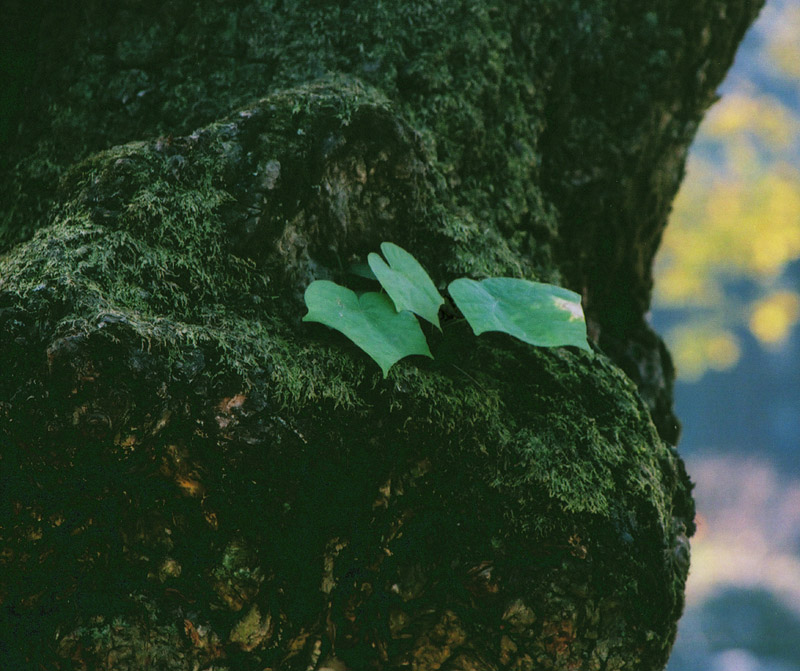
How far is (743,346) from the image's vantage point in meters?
9.23

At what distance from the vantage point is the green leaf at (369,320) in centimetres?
110

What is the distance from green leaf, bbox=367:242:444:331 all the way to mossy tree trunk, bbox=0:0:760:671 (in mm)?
115

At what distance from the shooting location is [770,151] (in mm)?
7047

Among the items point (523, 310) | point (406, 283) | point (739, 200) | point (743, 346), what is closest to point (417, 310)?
point (406, 283)

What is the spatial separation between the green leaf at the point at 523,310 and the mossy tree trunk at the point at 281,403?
143 mm

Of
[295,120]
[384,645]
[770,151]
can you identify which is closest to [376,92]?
[295,120]

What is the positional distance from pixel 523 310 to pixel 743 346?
928 cm

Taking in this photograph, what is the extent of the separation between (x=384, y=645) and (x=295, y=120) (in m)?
1.06

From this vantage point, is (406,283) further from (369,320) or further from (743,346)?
(743,346)

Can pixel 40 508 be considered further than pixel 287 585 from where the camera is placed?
No

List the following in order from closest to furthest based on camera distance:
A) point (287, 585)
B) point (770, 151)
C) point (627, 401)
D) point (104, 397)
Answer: point (104, 397) < point (287, 585) < point (627, 401) < point (770, 151)

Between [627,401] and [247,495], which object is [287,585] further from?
[627,401]

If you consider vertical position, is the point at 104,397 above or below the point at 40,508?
above

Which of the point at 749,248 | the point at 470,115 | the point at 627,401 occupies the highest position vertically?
the point at 749,248
